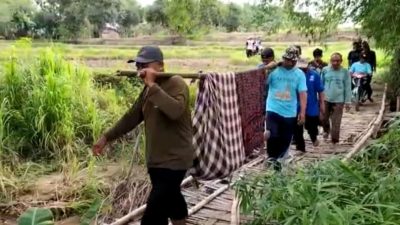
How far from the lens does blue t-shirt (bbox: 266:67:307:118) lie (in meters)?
5.22

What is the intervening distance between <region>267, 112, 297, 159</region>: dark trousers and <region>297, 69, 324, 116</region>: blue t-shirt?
60.2 inches

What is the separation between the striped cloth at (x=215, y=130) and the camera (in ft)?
13.8

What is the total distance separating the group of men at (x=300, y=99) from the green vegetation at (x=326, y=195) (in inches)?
28.7

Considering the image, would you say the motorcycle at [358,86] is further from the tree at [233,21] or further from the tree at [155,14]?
the tree at [233,21]

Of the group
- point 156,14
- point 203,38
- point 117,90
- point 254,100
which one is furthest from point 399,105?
point 156,14

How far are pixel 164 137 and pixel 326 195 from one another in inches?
39.8

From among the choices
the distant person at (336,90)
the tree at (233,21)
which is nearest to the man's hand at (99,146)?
the distant person at (336,90)

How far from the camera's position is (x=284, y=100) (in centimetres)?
526

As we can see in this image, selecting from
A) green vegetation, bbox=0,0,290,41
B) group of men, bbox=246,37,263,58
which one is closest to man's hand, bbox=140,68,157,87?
group of men, bbox=246,37,263,58

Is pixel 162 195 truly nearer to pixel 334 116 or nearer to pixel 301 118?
pixel 301 118

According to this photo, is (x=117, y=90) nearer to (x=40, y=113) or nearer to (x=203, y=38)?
(x=40, y=113)

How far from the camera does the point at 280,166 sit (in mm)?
4492

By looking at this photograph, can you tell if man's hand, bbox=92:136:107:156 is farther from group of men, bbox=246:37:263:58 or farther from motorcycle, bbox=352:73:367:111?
group of men, bbox=246:37:263:58

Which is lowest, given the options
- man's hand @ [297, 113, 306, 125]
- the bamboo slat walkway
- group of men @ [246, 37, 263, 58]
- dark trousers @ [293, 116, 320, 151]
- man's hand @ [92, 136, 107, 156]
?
group of men @ [246, 37, 263, 58]
